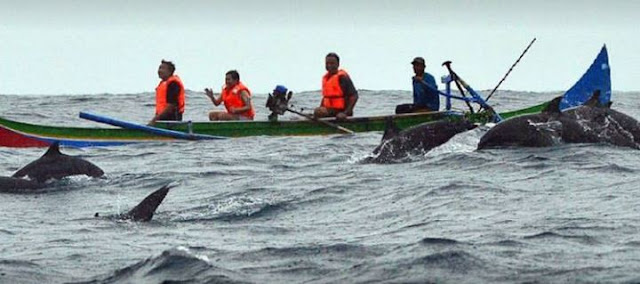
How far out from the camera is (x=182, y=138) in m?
28.1

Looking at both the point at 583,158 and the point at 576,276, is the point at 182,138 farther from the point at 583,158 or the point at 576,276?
the point at 576,276

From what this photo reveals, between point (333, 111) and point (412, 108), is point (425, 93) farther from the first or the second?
point (333, 111)

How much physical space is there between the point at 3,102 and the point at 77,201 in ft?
118

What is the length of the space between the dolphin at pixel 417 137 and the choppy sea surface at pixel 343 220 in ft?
0.85

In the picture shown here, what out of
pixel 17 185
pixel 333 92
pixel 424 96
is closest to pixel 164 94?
pixel 333 92

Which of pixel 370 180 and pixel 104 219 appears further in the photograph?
pixel 370 180

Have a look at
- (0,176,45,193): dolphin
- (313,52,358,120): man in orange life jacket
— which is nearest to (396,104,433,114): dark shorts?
(313,52,358,120): man in orange life jacket

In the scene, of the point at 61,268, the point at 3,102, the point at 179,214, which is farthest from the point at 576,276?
the point at 3,102

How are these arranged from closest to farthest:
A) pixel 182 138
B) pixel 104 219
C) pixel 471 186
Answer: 1. pixel 104 219
2. pixel 471 186
3. pixel 182 138

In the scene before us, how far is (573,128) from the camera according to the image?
66.7ft

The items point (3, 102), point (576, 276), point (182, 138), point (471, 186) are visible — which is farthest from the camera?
point (3, 102)

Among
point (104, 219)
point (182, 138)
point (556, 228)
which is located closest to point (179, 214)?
point (104, 219)

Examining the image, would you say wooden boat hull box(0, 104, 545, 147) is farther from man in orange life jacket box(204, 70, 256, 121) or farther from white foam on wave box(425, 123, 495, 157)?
white foam on wave box(425, 123, 495, 157)

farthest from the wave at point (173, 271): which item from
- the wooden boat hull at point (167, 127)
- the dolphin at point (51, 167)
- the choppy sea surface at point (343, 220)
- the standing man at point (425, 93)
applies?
the standing man at point (425, 93)
